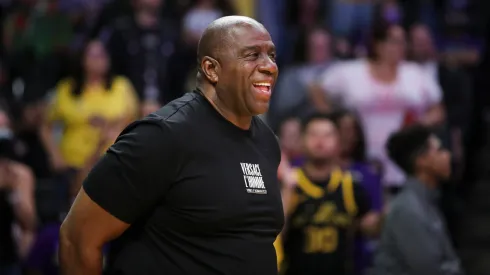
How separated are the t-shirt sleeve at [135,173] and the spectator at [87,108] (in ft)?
15.6

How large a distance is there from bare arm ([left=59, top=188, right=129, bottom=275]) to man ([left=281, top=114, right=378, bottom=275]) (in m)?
2.93

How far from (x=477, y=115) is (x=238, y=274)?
22.7 feet

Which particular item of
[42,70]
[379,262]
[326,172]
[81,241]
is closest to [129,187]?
[81,241]

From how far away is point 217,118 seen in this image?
3.59 meters

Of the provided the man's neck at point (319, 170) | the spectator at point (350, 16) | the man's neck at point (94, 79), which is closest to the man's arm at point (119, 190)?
the man's neck at point (319, 170)

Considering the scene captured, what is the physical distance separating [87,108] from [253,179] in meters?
4.90

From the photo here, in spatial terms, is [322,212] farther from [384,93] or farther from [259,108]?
[259,108]

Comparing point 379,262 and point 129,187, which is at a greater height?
point 129,187

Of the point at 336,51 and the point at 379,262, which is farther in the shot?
the point at 336,51

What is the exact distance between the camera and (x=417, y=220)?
5.59 meters

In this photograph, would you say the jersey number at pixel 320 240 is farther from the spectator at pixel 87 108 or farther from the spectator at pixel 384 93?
the spectator at pixel 87 108

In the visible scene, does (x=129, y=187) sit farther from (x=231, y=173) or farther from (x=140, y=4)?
(x=140, y=4)

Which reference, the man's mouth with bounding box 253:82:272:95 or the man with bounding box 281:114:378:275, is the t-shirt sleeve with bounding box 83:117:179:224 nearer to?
the man's mouth with bounding box 253:82:272:95

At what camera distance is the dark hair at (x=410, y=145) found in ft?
19.8
